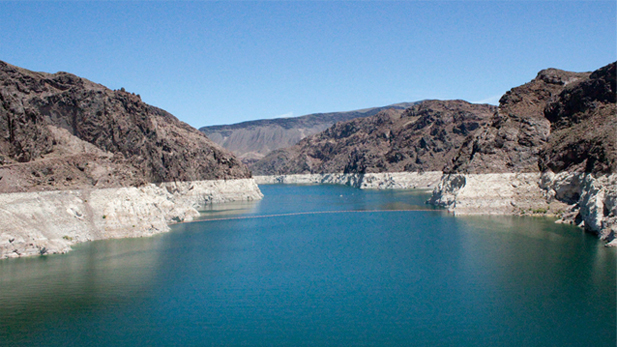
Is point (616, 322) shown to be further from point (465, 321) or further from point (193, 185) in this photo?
point (193, 185)

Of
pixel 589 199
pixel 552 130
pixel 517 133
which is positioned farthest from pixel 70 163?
pixel 552 130

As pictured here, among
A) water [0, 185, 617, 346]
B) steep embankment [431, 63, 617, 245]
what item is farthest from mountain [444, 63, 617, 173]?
water [0, 185, 617, 346]

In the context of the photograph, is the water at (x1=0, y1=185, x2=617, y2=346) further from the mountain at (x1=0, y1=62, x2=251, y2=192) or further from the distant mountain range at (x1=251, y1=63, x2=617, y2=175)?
the distant mountain range at (x1=251, y1=63, x2=617, y2=175)

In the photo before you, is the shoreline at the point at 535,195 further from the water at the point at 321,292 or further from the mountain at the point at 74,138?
the mountain at the point at 74,138

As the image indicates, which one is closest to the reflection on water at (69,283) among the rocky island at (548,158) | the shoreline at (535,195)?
the rocky island at (548,158)

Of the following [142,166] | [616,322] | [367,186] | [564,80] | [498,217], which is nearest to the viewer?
[616,322]

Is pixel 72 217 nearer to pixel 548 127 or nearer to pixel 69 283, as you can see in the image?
pixel 69 283

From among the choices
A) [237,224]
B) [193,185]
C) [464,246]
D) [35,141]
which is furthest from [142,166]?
Result: [464,246]
